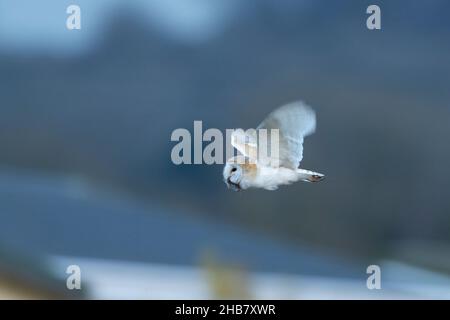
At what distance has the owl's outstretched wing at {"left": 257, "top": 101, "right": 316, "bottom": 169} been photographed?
5.90ft

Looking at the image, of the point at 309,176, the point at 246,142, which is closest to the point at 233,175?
the point at 246,142

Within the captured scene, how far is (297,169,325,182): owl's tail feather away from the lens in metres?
1.86

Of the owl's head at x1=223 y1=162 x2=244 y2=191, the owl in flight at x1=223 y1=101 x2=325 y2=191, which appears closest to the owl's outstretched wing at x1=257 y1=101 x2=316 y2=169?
the owl in flight at x1=223 y1=101 x2=325 y2=191

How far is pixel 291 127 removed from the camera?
1.81 meters

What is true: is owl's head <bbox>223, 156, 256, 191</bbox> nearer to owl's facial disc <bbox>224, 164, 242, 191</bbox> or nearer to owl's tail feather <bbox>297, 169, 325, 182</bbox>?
owl's facial disc <bbox>224, 164, 242, 191</bbox>

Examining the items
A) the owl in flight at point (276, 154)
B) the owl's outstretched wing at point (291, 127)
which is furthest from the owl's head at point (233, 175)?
the owl's outstretched wing at point (291, 127)

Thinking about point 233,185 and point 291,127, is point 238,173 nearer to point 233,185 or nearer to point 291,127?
point 233,185

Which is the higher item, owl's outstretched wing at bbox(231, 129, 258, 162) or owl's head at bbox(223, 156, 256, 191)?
owl's outstretched wing at bbox(231, 129, 258, 162)

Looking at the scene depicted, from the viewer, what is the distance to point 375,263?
6.39 ft

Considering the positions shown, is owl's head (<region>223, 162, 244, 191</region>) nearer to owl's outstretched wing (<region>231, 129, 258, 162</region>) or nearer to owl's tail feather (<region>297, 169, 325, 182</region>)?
owl's outstretched wing (<region>231, 129, 258, 162</region>)

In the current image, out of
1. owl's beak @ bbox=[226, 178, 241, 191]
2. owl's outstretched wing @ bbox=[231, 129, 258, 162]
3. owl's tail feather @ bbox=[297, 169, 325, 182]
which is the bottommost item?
owl's beak @ bbox=[226, 178, 241, 191]
